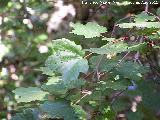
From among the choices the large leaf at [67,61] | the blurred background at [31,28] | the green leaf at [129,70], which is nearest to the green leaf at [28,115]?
the large leaf at [67,61]

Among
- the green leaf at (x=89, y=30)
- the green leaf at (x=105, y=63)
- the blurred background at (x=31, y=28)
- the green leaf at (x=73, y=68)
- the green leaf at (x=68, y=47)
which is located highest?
the green leaf at (x=89, y=30)

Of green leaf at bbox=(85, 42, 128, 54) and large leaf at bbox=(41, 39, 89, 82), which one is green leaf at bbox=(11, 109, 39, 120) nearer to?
large leaf at bbox=(41, 39, 89, 82)

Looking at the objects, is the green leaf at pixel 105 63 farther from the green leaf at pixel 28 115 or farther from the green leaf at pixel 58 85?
the green leaf at pixel 28 115

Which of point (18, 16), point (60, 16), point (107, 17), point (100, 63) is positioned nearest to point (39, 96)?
point (100, 63)

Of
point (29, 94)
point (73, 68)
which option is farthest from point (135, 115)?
point (73, 68)

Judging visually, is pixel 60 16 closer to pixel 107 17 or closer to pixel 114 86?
pixel 107 17

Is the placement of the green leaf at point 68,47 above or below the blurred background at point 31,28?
above

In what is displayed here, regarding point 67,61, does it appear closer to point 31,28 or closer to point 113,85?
point 113,85

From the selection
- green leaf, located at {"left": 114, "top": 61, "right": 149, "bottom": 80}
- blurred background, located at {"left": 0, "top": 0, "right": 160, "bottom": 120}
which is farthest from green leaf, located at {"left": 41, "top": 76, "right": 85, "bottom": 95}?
blurred background, located at {"left": 0, "top": 0, "right": 160, "bottom": 120}
